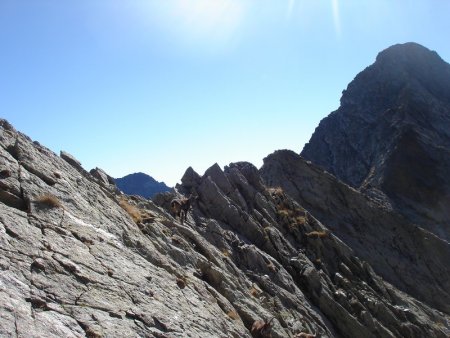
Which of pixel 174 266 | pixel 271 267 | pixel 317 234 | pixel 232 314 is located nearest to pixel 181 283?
pixel 174 266

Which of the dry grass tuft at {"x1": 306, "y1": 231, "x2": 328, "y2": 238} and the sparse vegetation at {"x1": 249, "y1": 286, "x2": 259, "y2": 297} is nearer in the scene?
the sparse vegetation at {"x1": 249, "y1": 286, "x2": 259, "y2": 297}

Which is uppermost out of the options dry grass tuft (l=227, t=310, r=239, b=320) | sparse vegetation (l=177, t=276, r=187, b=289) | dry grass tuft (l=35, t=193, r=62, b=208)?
dry grass tuft (l=35, t=193, r=62, b=208)

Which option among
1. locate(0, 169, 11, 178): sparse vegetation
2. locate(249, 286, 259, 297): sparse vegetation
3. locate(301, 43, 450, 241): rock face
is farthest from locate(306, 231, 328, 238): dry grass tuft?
locate(301, 43, 450, 241): rock face

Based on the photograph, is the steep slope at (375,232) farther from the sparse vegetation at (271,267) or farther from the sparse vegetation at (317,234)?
the sparse vegetation at (271,267)

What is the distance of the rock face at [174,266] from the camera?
15.2 m

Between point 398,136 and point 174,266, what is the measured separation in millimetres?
113040

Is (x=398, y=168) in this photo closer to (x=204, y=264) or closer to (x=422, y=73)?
(x=422, y=73)

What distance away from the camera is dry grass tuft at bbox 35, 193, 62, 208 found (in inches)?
799

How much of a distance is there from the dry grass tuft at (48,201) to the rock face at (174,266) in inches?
2.2

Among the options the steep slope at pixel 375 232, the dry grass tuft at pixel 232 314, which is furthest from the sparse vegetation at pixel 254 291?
the steep slope at pixel 375 232

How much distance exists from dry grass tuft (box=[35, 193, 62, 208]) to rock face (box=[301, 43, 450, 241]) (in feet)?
312

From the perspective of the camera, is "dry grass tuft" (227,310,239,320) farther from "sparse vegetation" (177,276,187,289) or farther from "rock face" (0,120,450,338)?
"sparse vegetation" (177,276,187,289)

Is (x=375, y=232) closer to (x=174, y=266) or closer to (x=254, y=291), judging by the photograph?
(x=254, y=291)

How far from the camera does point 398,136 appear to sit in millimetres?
123562
